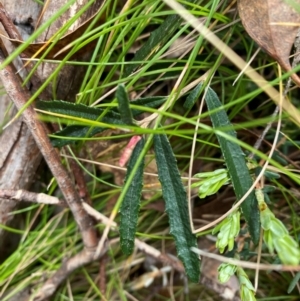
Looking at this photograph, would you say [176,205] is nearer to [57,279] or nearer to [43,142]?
[43,142]

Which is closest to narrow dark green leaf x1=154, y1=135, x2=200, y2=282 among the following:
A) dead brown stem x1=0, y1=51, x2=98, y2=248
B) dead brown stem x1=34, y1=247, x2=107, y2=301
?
dead brown stem x1=0, y1=51, x2=98, y2=248

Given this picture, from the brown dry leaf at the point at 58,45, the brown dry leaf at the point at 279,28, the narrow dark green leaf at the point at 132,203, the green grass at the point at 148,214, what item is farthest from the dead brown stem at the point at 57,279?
the brown dry leaf at the point at 279,28

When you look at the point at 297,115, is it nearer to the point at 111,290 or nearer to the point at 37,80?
the point at 37,80

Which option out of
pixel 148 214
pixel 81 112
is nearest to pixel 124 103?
pixel 81 112

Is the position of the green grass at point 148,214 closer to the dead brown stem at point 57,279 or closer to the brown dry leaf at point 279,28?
the dead brown stem at point 57,279

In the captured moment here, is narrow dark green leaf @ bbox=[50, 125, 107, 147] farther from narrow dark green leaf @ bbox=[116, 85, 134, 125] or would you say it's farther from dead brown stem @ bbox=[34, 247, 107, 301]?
dead brown stem @ bbox=[34, 247, 107, 301]
